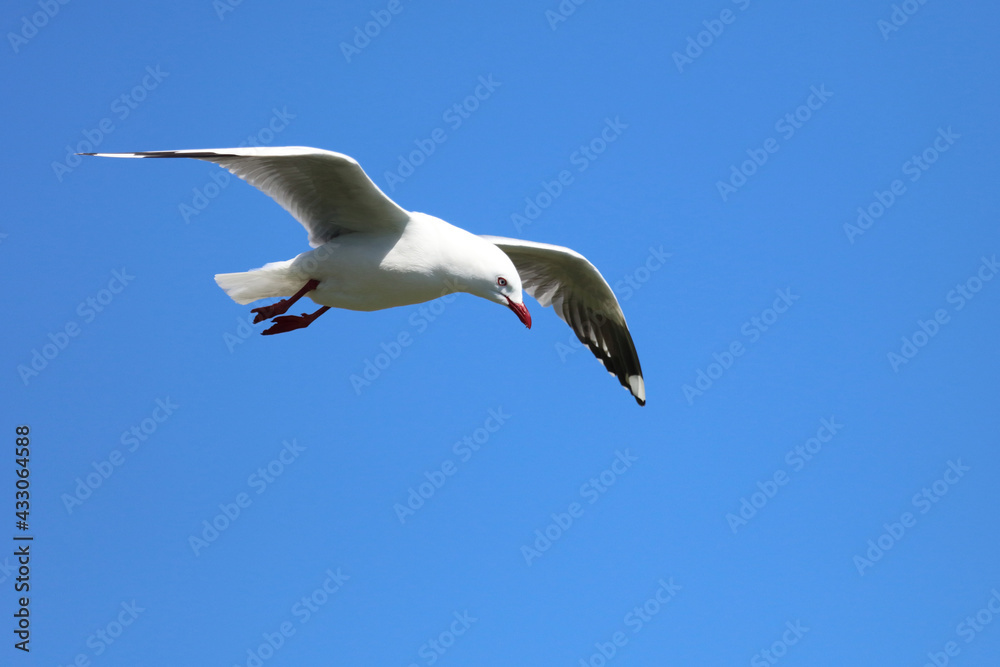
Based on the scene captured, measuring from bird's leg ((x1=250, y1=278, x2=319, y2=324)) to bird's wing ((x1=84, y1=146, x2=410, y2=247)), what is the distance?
26 centimetres

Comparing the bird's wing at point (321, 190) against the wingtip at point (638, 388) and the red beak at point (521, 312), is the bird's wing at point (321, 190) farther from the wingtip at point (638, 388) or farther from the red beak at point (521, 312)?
the wingtip at point (638, 388)

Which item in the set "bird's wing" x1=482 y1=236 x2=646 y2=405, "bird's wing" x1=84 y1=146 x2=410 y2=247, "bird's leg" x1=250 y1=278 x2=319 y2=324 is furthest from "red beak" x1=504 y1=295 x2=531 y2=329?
"bird's wing" x1=482 y1=236 x2=646 y2=405

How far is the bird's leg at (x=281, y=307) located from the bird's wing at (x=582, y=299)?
1.77 meters

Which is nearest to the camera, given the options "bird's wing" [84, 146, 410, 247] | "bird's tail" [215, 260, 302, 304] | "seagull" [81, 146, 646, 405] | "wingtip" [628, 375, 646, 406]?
"bird's wing" [84, 146, 410, 247]

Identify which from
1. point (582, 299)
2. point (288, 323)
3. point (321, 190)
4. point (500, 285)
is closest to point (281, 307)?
point (288, 323)

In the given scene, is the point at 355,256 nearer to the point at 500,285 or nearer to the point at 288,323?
the point at 288,323

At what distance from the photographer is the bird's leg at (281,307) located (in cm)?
668

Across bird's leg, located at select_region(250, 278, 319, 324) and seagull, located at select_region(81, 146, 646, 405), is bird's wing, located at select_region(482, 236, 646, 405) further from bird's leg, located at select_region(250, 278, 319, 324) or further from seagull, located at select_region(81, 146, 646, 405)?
bird's leg, located at select_region(250, 278, 319, 324)

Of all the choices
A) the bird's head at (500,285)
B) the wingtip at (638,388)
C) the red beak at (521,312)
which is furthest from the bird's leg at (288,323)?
the wingtip at (638,388)

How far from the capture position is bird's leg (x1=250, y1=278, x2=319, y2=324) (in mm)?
6676

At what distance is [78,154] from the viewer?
5.27m

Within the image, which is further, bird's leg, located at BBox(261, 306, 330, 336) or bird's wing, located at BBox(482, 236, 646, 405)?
bird's wing, located at BBox(482, 236, 646, 405)

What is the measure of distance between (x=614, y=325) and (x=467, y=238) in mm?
2742

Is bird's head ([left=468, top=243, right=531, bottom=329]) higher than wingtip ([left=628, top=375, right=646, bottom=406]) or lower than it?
higher
